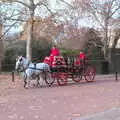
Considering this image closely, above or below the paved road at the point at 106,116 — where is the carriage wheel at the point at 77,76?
above

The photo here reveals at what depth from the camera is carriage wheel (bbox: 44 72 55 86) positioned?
2269cm

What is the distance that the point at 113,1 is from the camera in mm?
37500

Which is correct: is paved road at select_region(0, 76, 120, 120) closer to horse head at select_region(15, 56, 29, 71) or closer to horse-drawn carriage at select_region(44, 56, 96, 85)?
horse head at select_region(15, 56, 29, 71)

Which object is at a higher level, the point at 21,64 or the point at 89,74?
the point at 21,64

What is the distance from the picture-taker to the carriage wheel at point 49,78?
74.4 ft

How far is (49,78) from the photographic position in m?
23.2

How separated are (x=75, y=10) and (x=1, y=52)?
785 cm

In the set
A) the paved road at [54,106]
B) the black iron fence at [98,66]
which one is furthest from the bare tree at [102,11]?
the paved road at [54,106]

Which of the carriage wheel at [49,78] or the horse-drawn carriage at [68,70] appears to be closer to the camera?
the carriage wheel at [49,78]

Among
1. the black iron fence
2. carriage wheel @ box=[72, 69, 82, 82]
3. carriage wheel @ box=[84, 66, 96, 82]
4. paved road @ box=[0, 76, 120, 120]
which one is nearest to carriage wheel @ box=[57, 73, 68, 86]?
carriage wheel @ box=[72, 69, 82, 82]

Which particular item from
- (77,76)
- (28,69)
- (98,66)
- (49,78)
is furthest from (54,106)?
(98,66)

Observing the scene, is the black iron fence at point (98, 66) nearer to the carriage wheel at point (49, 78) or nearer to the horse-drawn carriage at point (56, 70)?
the horse-drawn carriage at point (56, 70)

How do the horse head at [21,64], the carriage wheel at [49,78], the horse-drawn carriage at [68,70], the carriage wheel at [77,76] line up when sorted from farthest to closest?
the carriage wheel at [77,76], the horse-drawn carriage at [68,70], the carriage wheel at [49,78], the horse head at [21,64]

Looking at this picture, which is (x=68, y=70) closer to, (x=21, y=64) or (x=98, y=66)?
(x=21, y=64)
